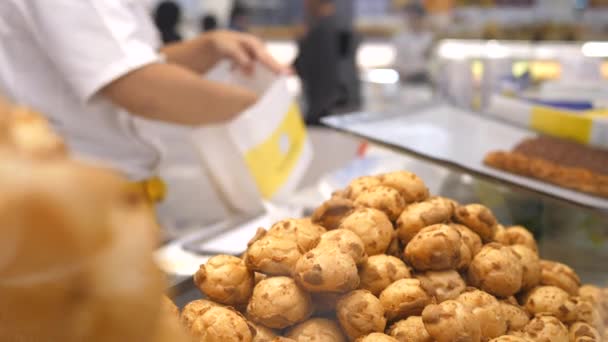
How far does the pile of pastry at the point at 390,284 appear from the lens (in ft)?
1.90

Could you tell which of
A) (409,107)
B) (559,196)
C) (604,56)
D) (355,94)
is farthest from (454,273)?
(604,56)

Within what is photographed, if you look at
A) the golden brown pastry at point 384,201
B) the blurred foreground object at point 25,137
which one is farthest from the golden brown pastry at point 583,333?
the blurred foreground object at point 25,137

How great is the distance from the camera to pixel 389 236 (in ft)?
2.29

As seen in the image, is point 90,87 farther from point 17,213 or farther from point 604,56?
point 604,56

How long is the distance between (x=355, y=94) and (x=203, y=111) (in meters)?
1.80

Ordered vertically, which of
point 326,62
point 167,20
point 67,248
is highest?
point 67,248

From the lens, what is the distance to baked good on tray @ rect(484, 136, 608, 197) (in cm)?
117

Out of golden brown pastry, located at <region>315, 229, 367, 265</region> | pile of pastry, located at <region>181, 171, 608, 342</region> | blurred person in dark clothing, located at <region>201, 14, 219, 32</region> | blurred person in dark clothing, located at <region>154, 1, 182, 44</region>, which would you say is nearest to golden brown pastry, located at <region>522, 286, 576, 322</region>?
pile of pastry, located at <region>181, 171, 608, 342</region>

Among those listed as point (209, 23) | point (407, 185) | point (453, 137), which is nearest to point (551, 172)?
point (453, 137)

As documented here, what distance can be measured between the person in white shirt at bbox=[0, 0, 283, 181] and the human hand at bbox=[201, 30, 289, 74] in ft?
0.78

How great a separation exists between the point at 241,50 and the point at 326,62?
1414mm

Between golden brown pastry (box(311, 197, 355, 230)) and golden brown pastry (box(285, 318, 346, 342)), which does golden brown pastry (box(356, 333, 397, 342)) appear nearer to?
golden brown pastry (box(285, 318, 346, 342))

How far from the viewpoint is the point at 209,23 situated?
126 inches

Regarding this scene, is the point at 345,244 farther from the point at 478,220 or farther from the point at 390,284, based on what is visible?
the point at 478,220
